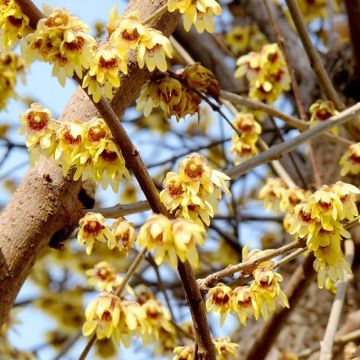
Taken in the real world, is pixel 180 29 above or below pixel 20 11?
above

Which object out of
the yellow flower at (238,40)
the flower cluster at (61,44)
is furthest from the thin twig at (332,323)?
the yellow flower at (238,40)

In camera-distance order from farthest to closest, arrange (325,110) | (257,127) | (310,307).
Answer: (310,307) → (257,127) → (325,110)

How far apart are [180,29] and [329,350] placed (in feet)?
7.22

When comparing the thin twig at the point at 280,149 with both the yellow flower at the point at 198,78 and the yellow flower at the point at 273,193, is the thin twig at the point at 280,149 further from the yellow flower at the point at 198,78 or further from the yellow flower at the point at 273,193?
the yellow flower at the point at 273,193

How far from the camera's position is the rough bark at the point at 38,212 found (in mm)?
1722

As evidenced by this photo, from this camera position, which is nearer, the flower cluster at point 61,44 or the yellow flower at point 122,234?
the flower cluster at point 61,44

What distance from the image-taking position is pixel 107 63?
1.43 metres

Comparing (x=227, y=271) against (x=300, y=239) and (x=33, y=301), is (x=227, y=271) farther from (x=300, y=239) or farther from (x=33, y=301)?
(x=33, y=301)

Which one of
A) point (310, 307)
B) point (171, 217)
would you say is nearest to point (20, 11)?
point (171, 217)

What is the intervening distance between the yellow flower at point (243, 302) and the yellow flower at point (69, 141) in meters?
0.46

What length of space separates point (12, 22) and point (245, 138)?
1.24 m

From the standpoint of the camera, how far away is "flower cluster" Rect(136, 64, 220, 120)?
1.82m

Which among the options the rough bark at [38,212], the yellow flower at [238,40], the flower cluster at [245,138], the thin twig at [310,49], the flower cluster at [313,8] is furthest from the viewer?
the flower cluster at [313,8]

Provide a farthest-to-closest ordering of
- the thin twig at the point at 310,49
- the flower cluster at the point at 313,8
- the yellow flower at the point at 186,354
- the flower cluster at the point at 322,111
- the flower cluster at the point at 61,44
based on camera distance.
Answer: the flower cluster at the point at 313,8, the flower cluster at the point at 322,111, the thin twig at the point at 310,49, the yellow flower at the point at 186,354, the flower cluster at the point at 61,44
